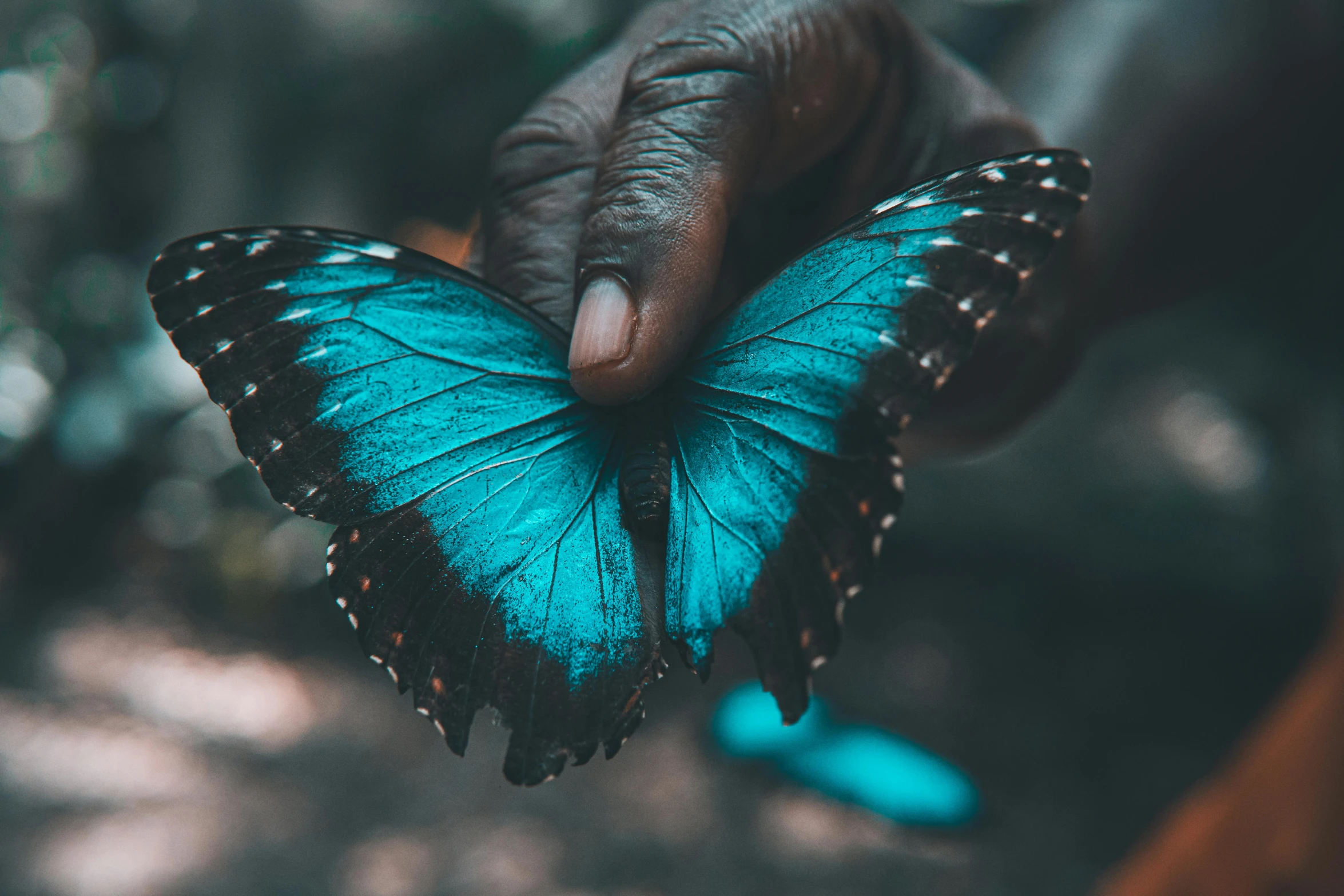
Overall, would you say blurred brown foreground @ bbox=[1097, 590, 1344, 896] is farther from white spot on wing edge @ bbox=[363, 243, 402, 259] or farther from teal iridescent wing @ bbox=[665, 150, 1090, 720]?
white spot on wing edge @ bbox=[363, 243, 402, 259]

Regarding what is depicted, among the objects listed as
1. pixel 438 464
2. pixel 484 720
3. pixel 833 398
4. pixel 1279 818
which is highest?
pixel 833 398

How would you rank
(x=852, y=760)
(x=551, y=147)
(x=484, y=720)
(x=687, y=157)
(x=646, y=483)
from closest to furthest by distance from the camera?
(x=646, y=483), (x=687, y=157), (x=551, y=147), (x=852, y=760), (x=484, y=720)

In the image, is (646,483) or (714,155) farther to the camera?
(714,155)

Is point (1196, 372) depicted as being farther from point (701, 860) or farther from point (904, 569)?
point (701, 860)

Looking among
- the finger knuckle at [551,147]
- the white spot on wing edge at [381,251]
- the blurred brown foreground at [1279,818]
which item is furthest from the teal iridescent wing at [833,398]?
the blurred brown foreground at [1279,818]

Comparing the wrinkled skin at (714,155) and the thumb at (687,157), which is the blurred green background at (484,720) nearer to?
the wrinkled skin at (714,155)

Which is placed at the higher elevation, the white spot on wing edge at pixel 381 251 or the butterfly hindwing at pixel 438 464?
the white spot on wing edge at pixel 381 251

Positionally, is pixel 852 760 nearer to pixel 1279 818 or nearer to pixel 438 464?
pixel 1279 818

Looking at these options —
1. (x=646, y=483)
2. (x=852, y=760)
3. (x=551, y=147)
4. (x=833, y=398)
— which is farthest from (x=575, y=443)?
(x=852, y=760)

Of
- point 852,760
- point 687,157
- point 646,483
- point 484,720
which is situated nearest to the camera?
point 646,483

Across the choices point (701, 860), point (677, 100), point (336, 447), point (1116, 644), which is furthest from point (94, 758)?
point (1116, 644)
